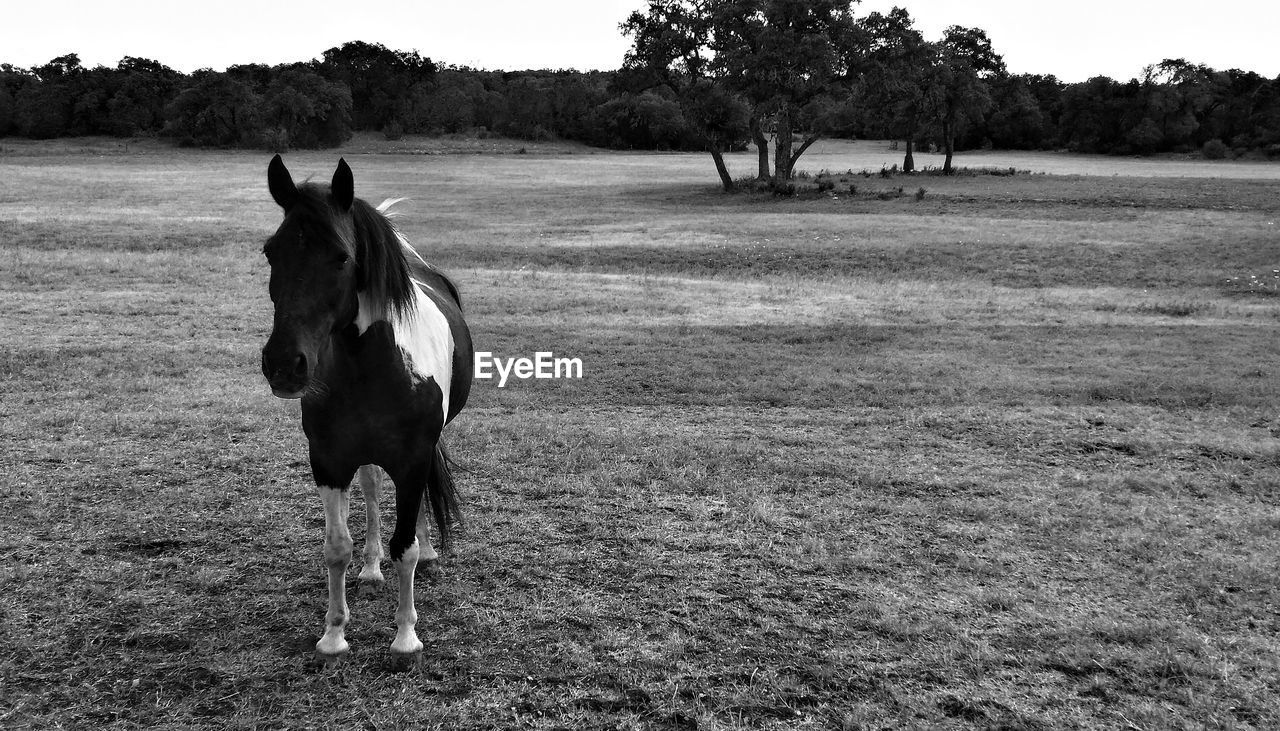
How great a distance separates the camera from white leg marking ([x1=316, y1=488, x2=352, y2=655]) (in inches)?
167

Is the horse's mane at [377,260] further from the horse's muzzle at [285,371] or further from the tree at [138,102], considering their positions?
the tree at [138,102]

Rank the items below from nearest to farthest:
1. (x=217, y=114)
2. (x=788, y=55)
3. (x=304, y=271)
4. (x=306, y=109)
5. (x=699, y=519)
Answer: (x=304, y=271)
(x=699, y=519)
(x=788, y=55)
(x=306, y=109)
(x=217, y=114)

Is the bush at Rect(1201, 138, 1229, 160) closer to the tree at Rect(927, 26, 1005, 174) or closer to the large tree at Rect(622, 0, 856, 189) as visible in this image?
the tree at Rect(927, 26, 1005, 174)

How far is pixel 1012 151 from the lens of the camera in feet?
238

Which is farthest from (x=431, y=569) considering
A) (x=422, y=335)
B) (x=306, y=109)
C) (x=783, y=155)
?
(x=306, y=109)

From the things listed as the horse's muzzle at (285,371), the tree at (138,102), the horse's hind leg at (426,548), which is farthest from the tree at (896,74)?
the tree at (138,102)

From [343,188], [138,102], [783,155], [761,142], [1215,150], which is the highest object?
[138,102]

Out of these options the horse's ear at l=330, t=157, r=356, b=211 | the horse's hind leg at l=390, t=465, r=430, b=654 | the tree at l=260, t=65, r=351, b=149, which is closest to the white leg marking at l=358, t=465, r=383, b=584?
the horse's hind leg at l=390, t=465, r=430, b=654

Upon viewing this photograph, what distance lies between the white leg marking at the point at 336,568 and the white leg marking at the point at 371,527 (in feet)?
2.24

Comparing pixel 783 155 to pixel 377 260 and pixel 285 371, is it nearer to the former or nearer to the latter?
pixel 377 260

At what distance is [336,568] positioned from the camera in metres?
4.33

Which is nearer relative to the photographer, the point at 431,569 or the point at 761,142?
the point at 431,569

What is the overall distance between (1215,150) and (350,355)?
235ft

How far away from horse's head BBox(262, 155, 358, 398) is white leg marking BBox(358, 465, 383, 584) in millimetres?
1777
